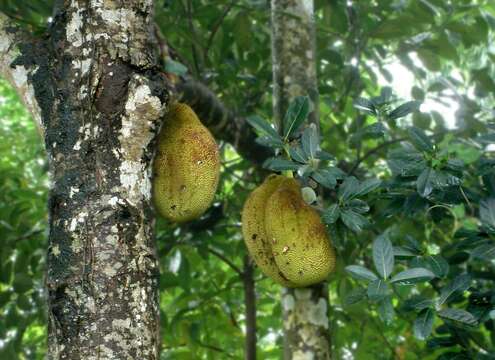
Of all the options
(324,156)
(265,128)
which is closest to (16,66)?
(265,128)

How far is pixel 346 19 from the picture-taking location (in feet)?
8.16

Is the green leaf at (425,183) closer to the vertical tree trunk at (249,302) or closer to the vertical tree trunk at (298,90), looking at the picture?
the vertical tree trunk at (298,90)

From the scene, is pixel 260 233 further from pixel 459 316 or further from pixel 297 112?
pixel 459 316

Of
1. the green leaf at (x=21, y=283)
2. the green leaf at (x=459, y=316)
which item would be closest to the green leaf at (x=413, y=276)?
the green leaf at (x=459, y=316)

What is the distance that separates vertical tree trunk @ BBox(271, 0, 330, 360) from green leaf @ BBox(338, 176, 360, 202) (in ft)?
1.40

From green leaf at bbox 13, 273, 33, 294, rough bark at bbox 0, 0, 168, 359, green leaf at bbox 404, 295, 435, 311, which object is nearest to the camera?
rough bark at bbox 0, 0, 168, 359

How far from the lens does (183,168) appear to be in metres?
1.45

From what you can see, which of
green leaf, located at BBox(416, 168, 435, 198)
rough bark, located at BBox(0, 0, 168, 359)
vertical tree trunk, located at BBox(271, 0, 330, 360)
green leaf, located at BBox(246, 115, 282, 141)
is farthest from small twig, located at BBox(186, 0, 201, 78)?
green leaf, located at BBox(416, 168, 435, 198)

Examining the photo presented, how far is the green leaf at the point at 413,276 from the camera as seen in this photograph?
1.19 meters

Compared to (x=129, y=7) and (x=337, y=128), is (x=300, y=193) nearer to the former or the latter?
(x=129, y=7)

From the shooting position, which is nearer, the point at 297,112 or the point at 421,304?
the point at 421,304

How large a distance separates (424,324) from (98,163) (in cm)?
68

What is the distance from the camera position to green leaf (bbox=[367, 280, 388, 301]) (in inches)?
46.5

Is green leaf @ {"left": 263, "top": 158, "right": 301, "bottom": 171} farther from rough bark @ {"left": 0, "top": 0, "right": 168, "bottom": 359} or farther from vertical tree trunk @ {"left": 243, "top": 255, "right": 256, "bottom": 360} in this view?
vertical tree trunk @ {"left": 243, "top": 255, "right": 256, "bottom": 360}
